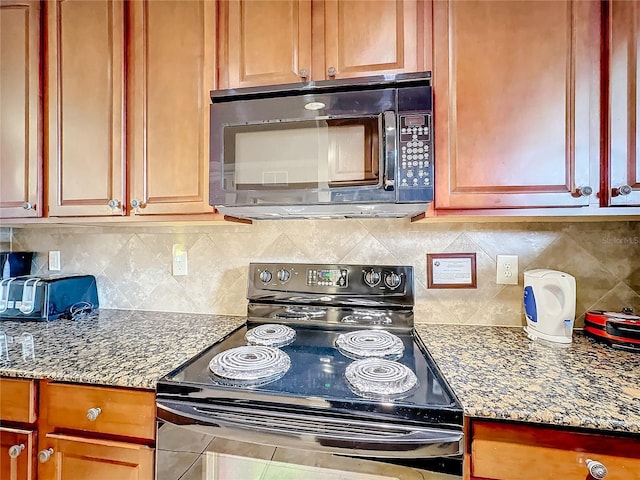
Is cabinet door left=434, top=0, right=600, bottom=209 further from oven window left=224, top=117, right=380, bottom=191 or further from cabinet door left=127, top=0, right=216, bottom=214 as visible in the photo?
cabinet door left=127, top=0, right=216, bottom=214

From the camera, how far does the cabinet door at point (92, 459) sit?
0.85 m

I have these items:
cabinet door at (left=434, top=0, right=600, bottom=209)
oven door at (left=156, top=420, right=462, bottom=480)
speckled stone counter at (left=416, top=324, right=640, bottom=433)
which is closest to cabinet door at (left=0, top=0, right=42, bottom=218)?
oven door at (left=156, top=420, right=462, bottom=480)

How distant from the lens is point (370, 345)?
41.3 inches

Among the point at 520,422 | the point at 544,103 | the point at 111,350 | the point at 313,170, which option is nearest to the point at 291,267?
the point at 313,170

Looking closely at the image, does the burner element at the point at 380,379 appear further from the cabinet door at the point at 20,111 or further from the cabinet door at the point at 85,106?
the cabinet door at the point at 20,111

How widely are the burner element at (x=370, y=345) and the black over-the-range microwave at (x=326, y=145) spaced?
457mm

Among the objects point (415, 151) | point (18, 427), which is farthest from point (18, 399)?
point (415, 151)

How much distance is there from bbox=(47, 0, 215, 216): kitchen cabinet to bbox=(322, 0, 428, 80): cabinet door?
444 millimetres

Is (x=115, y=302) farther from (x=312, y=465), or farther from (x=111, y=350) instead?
(x=312, y=465)

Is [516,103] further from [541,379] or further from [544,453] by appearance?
[544,453]

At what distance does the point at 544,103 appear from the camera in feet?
3.22

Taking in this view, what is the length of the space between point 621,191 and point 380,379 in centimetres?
90

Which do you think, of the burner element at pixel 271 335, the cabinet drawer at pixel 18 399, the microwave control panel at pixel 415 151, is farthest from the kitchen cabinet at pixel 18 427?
the microwave control panel at pixel 415 151

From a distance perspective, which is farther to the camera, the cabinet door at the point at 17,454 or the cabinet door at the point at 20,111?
the cabinet door at the point at 20,111
